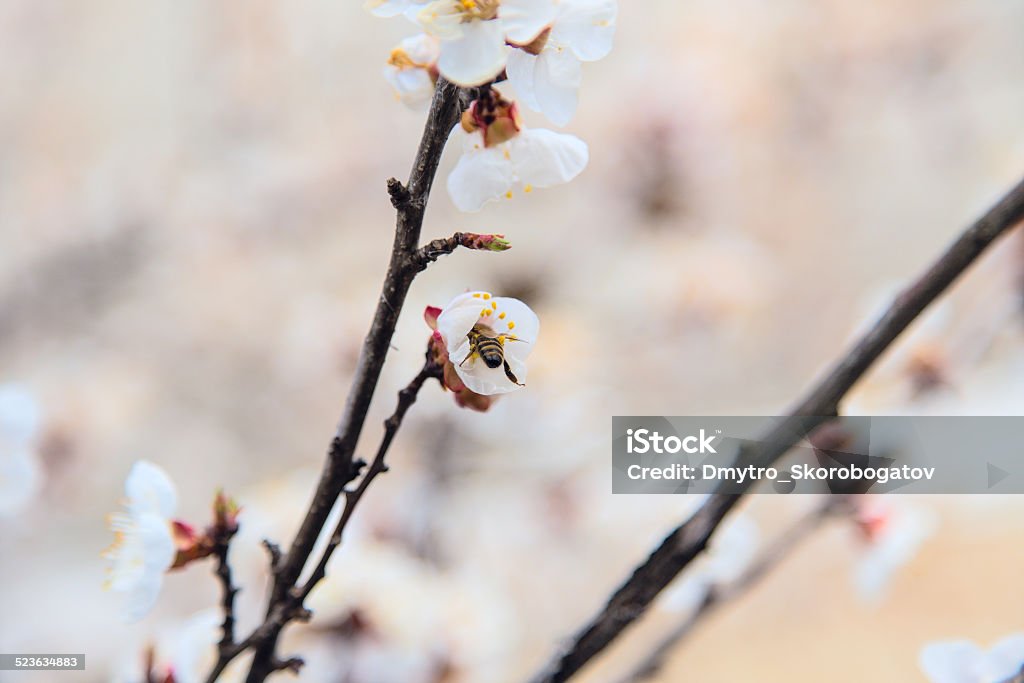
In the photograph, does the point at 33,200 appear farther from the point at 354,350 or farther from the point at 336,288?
the point at 354,350

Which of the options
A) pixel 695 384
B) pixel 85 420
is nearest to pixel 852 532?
pixel 85 420

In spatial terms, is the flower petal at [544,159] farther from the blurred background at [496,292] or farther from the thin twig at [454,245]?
the blurred background at [496,292]

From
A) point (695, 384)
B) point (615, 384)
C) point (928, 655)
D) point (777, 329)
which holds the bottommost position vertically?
point (928, 655)

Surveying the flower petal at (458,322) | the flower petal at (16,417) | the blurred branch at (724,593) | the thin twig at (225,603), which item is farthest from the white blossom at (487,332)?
the flower petal at (16,417)

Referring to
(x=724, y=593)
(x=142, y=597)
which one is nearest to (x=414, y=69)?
(x=142, y=597)

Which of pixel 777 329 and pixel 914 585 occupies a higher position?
pixel 777 329

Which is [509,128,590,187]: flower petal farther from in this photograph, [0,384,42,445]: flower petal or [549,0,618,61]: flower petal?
[0,384,42,445]: flower petal

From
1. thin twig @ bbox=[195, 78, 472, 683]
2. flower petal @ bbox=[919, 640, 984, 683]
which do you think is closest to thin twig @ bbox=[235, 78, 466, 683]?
thin twig @ bbox=[195, 78, 472, 683]

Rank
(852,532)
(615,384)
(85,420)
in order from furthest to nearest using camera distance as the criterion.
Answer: (615,384) < (85,420) < (852,532)

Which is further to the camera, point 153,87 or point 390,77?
point 153,87
